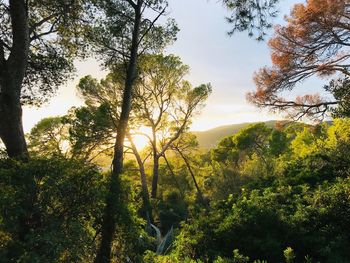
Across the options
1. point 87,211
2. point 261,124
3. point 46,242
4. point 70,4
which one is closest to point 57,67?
point 70,4

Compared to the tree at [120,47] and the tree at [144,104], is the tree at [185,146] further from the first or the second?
the tree at [120,47]

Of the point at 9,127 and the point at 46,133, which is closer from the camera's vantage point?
the point at 9,127

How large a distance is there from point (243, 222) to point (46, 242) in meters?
4.66

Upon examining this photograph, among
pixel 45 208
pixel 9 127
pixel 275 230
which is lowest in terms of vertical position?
pixel 275 230

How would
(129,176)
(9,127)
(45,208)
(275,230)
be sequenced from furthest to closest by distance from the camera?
(129,176)
(275,230)
(9,127)
(45,208)

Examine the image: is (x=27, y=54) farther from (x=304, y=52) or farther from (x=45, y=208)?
(x=304, y=52)

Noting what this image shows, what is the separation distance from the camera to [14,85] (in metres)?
5.89

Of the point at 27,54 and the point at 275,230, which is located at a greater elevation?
the point at 27,54

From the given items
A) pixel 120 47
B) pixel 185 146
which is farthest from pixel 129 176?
pixel 185 146

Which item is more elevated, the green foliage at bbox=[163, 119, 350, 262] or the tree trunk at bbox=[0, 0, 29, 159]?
the tree trunk at bbox=[0, 0, 29, 159]

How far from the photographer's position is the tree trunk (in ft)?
19.0

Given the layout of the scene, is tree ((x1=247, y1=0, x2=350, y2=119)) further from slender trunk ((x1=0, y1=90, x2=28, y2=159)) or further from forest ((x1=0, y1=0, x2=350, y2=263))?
slender trunk ((x1=0, y1=90, x2=28, y2=159))

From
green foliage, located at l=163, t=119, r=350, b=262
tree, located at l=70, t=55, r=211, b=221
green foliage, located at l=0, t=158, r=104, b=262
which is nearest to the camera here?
green foliage, located at l=0, t=158, r=104, b=262

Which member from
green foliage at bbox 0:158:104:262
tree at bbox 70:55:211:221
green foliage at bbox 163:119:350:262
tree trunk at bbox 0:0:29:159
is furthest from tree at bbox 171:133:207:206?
green foliage at bbox 0:158:104:262
